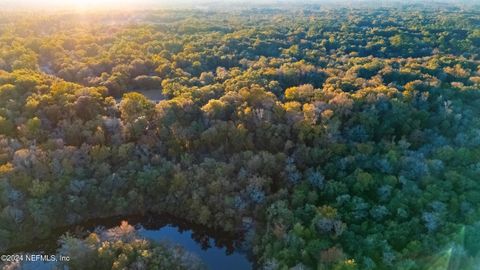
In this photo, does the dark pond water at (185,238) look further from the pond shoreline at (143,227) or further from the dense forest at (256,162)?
the dense forest at (256,162)

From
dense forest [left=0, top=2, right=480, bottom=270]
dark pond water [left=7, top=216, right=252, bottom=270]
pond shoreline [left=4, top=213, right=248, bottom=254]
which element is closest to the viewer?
dense forest [left=0, top=2, right=480, bottom=270]

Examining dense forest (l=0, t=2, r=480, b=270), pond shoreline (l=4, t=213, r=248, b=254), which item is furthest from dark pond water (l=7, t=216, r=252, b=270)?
dense forest (l=0, t=2, r=480, b=270)

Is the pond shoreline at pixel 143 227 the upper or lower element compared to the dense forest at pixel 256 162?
lower

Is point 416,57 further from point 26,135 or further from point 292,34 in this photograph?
point 26,135

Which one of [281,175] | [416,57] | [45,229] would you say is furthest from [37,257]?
[416,57]

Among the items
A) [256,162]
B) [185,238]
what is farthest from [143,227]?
[256,162]

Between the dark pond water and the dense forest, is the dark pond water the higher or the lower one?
the lower one

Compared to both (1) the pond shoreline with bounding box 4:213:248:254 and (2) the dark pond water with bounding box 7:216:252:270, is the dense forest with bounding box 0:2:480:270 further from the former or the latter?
(2) the dark pond water with bounding box 7:216:252:270

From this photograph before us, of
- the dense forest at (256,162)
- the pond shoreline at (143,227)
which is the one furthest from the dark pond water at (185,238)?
the dense forest at (256,162)
